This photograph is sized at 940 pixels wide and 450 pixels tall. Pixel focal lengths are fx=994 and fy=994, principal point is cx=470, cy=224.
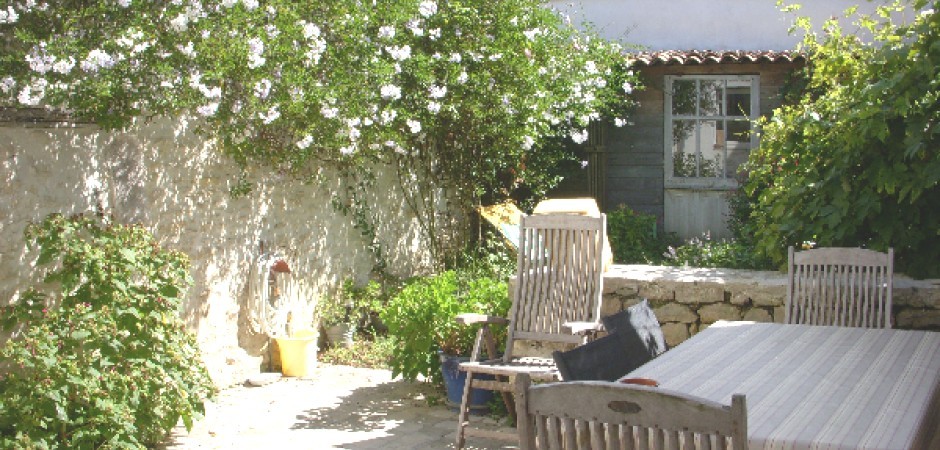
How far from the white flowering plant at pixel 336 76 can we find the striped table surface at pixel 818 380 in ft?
10.2

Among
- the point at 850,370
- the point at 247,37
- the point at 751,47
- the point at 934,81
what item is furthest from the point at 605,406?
the point at 751,47

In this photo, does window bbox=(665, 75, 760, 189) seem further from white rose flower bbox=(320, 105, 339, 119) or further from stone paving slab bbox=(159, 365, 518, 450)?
white rose flower bbox=(320, 105, 339, 119)

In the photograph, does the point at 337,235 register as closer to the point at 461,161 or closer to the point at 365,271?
the point at 365,271

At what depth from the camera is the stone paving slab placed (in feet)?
16.9

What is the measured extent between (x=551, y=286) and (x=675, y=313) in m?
0.70

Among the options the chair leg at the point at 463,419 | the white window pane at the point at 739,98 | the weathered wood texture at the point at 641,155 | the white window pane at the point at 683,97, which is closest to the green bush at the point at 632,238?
the weathered wood texture at the point at 641,155

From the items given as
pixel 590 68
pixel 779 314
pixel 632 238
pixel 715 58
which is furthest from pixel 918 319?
pixel 715 58

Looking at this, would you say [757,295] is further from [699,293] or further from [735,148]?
[735,148]

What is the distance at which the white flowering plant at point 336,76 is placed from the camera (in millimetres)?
4992

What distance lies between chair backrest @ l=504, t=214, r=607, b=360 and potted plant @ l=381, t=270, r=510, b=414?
1.72 ft

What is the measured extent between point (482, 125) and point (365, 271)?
1530mm

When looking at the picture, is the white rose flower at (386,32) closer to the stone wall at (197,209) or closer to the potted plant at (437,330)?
Result: the stone wall at (197,209)

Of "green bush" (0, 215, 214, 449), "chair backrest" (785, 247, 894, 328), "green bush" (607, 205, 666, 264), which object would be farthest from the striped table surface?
"green bush" (607, 205, 666, 264)

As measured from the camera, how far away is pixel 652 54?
409 inches
